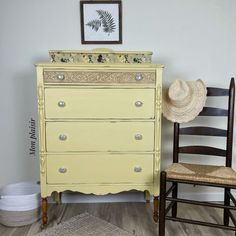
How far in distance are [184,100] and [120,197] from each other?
3.61 feet

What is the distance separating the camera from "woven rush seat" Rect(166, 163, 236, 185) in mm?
1803

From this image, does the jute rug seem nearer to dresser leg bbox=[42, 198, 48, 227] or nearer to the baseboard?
dresser leg bbox=[42, 198, 48, 227]

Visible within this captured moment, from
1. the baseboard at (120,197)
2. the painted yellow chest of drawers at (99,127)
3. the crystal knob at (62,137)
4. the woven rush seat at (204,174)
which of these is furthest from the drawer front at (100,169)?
the baseboard at (120,197)

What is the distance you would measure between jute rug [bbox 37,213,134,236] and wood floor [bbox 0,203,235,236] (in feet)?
0.21

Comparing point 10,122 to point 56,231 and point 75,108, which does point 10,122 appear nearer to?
point 75,108

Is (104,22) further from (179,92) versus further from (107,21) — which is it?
(179,92)

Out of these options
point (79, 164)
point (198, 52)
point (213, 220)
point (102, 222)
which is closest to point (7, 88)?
point (79, 164)

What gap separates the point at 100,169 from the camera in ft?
6.85

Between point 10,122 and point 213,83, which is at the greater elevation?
point 213,83

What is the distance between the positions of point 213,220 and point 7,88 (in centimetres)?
205

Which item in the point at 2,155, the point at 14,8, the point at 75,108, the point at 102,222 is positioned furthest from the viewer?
the point at 2,155

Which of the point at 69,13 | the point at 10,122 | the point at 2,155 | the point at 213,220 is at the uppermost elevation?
the point at 69,13

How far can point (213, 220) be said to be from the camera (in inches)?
89.0

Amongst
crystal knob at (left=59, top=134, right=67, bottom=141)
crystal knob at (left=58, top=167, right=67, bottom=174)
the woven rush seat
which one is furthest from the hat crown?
crystal knob at (left=58, top=167, right=67, bottom=174)
